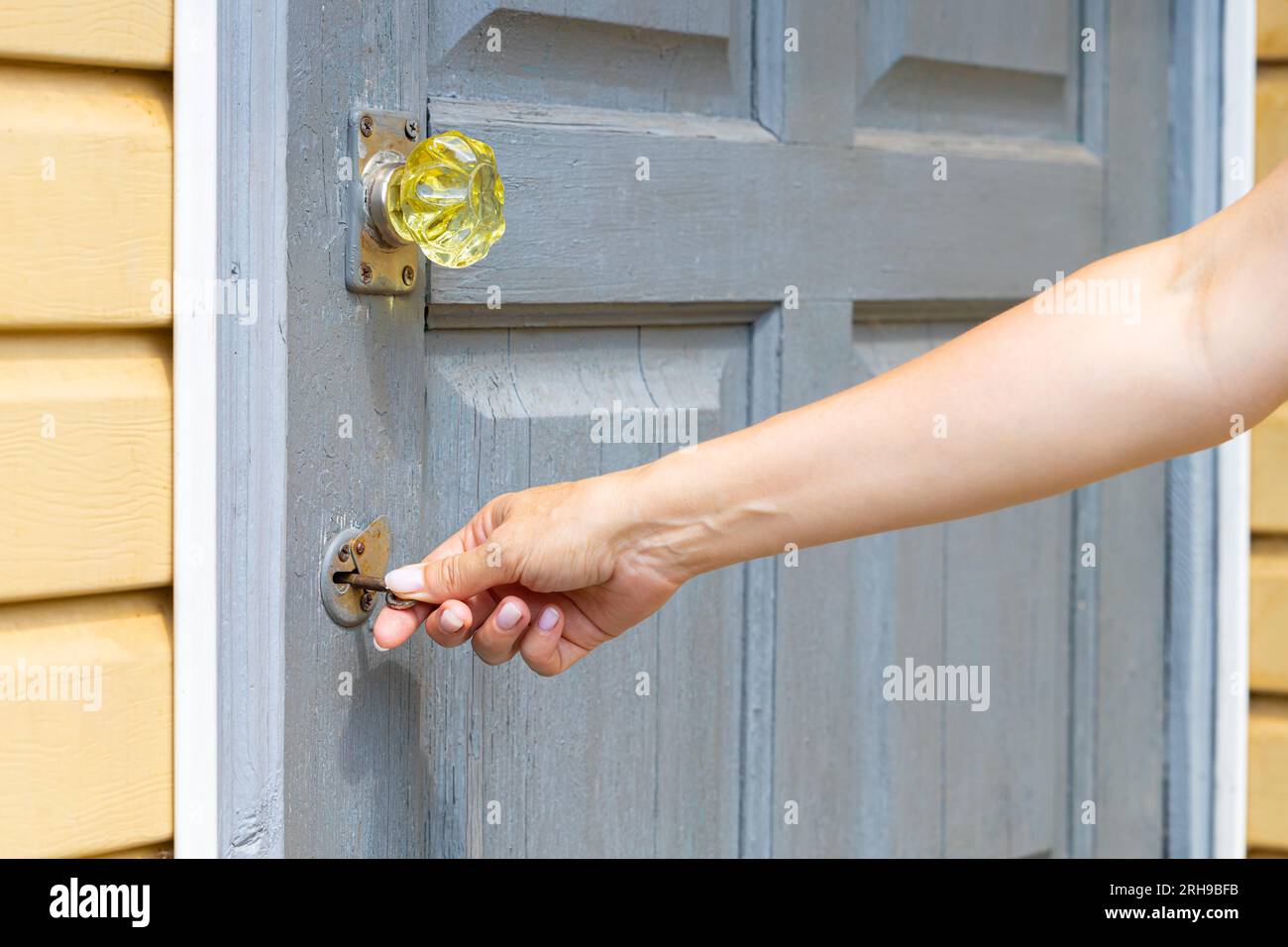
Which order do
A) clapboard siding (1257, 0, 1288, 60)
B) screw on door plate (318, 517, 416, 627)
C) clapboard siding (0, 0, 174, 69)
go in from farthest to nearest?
1. clapboard siding (1257, 0, 1288, 60)
2. screw on door plate (318, 517, 416, 627)
3. clapboard siding (0, 0, 174, 69)

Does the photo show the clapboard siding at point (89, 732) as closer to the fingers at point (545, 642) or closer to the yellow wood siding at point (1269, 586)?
the fingers at point (545, 642)

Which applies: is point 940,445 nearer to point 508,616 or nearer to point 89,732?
A: point 508,616

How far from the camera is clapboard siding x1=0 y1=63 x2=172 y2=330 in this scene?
2.41ft

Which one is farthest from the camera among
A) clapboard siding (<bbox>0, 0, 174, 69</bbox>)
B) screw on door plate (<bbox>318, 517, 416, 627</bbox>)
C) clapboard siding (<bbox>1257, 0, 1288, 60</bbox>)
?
clapboard siding (<bbox>1257, 0, 1288, 60</bbox>)

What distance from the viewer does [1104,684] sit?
4.72 ft

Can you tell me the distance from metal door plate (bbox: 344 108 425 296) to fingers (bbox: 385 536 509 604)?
0.17 m

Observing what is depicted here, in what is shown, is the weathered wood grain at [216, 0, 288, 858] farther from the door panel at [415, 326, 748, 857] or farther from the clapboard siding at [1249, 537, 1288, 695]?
the clapboard siding at [1249, 537, 1288, 695]

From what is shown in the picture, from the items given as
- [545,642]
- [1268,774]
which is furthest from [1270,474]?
[545,642]

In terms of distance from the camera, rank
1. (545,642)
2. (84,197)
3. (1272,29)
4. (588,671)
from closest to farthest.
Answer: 1. (84,197)
2. (545,642)
3. (588,671)
4. (1272,29)

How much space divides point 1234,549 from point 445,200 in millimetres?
1008

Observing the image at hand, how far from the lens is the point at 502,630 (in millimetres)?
834

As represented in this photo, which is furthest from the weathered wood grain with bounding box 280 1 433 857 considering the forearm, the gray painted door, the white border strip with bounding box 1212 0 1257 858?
the white border strip with bounding box 1212 0 1257 858

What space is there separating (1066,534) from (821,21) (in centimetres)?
59
